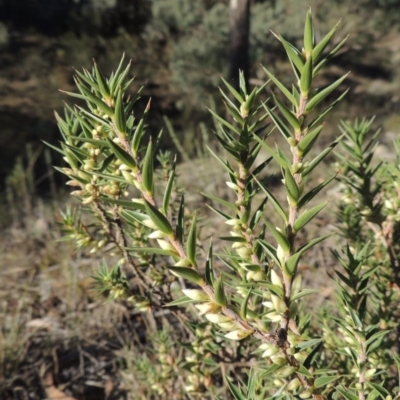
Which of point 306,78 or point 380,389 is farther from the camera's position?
point 380,389

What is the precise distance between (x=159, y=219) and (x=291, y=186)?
0.14 metres

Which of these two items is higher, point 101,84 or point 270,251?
point 101,84

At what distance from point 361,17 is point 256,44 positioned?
258 inches

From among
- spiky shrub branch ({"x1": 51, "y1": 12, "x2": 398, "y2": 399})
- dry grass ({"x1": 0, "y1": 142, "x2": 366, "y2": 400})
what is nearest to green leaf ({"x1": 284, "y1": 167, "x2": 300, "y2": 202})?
spiky shrub branch ({"x1": 51, "y1": 12, "x2": 398, "y2": 399})

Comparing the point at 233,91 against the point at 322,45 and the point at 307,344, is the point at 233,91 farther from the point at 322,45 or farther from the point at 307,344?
the point at 307,344

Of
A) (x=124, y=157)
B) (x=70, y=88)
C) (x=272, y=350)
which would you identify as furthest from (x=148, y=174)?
(x=70, y=88)

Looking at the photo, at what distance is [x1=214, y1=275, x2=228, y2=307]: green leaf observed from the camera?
50 cm

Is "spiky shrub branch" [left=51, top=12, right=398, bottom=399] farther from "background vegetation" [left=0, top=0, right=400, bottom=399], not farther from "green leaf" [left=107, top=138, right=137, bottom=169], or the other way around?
"background vegetation" [left=0, top=0, right=400, bottom=399]

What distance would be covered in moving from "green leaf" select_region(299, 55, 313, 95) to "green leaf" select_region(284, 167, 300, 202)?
0.09 m

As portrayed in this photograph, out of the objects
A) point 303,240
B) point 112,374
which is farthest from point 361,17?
point 112,374

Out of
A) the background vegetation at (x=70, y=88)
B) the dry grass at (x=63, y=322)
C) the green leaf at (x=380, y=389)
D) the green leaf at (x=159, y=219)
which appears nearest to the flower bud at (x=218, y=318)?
the green leaf at (x=159, y=219)

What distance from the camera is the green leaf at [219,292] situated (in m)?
0.50

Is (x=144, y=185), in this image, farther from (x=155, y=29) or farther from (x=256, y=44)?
(x=155, y=29)

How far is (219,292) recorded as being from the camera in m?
0.51
